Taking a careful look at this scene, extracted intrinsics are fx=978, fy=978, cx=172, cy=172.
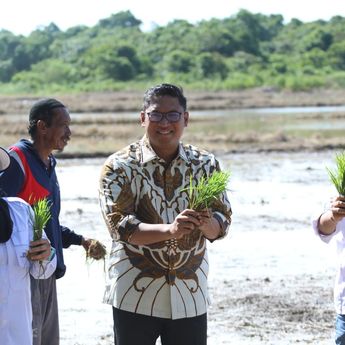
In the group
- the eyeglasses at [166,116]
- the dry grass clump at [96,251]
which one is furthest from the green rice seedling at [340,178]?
the dry grass clump at [96,251]

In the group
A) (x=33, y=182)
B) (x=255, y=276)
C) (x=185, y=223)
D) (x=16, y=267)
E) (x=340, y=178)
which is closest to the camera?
(x=16, y=267)

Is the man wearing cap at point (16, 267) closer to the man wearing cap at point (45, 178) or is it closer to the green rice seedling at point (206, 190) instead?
the man wearing cap at point (45, 178)

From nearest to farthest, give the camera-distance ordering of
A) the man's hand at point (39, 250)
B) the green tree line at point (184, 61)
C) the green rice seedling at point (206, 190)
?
the man's hand at point (39, 250)
the green rice seedling at point (206, 190)
the green tree line at point (184, 61)

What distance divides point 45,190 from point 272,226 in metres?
7.69

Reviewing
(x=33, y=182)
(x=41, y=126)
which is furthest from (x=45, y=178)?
(x=41, y=126)

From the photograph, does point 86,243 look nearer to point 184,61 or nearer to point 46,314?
point 46,314

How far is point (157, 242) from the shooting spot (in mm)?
4500

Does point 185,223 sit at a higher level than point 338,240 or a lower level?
higher

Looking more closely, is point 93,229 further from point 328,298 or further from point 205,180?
point 205,180

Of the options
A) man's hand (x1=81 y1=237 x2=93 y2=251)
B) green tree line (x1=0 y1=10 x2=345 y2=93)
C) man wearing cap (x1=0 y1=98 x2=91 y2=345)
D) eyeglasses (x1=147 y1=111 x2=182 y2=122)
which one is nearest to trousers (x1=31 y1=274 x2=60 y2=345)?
man wearing cap (x1=0 y1=98 x2=91 y2=345)

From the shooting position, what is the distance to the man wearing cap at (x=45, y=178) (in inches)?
194

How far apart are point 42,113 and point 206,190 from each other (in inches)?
47.6

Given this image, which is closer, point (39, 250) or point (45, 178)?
point (39, 250)

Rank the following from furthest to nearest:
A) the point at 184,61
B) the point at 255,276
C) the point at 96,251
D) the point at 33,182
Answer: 1. the point at 184,61
2. the point at 255,276
3. the point at 96,251
4. the point at 33,182
